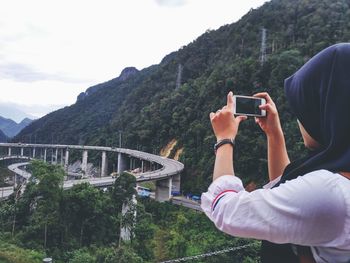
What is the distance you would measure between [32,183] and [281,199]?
1710cm

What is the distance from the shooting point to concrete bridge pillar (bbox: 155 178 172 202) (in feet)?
95.8

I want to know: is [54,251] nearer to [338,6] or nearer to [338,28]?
[338,28]

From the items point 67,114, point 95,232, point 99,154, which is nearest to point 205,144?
point 95,232

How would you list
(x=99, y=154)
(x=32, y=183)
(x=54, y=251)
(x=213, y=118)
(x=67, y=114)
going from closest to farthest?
(x=213, y=118) < (x=54, y=251) < (x=32, y=183) < (x=99, y=154) < (x=67, y=114)

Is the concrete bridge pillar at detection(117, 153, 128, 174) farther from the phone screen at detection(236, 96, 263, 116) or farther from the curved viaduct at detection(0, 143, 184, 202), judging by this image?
the phone screen at detection(236, 96, 263, 116)

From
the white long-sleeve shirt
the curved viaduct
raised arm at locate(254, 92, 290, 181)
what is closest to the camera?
the white long-sleeve shirt

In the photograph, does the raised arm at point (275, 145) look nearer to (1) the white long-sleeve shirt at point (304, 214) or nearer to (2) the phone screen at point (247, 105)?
(2) the phone screen at point (247, 105)

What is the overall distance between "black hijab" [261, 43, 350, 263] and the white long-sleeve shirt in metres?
0.07

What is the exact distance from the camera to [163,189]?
97.2 feet

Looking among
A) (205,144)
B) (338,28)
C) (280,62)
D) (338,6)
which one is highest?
(338,6)

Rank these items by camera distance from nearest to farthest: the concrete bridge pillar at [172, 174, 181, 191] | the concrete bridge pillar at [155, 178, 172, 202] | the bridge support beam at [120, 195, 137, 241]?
the bridge support beam at [120, 195, 137, 241], the concrete bridge pillar at [155, 178, 172, 202], the concrete bridge pillar at [172, 174, 181, 191]

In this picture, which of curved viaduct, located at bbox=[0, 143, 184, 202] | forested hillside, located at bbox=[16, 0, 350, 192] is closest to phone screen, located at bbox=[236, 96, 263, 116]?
forested hillside, located at bbox=[16, 0, 350, 192]

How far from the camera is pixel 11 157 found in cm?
6431

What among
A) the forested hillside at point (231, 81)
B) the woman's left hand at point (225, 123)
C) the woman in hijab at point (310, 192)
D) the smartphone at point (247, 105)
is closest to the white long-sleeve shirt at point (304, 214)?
the woman in hijab at point (310, 192)
